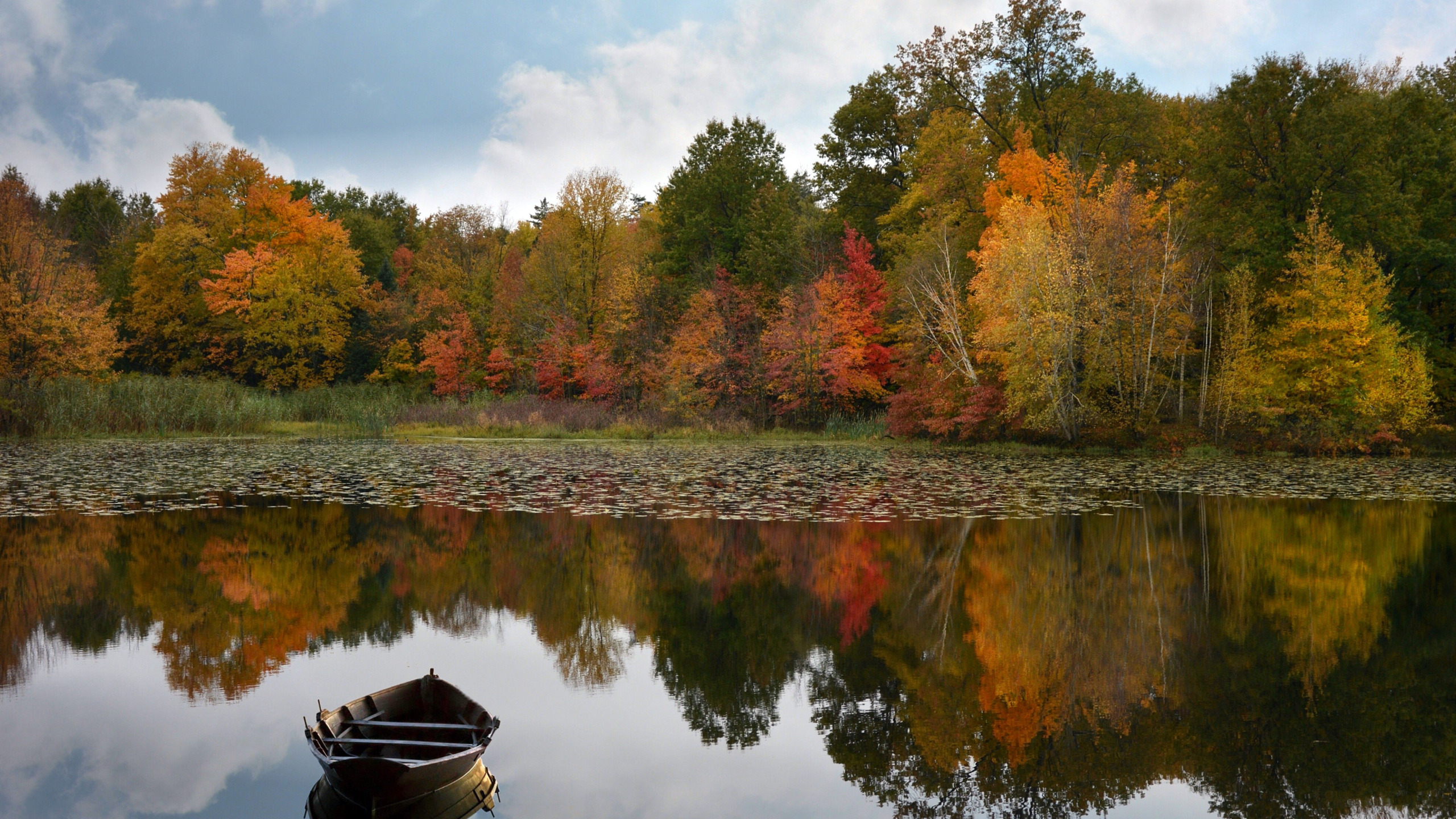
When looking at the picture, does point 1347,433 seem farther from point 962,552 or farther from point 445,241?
point 445,241

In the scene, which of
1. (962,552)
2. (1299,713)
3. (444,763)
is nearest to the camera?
(444,763)

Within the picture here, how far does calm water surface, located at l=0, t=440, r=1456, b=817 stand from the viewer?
4781 millimetres

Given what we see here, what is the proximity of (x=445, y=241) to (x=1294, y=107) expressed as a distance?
44878 mm

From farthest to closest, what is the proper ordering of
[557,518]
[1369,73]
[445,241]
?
[445,241]
[1369,73]
[557,518]

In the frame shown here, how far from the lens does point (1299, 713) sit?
557 cm

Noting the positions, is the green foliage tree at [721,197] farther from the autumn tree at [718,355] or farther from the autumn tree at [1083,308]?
the autumn tree at [1083,308]

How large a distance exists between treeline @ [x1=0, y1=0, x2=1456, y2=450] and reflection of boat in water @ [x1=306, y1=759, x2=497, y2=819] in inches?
895

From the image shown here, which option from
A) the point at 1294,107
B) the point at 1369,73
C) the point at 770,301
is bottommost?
the point at 770,301

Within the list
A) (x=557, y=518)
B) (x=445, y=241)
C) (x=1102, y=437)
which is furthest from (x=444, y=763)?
(x=445, y=241)

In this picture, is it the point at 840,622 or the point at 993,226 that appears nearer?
the point at 840,622

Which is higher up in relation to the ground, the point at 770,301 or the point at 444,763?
the point at 770,301

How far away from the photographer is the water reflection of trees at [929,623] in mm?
4984

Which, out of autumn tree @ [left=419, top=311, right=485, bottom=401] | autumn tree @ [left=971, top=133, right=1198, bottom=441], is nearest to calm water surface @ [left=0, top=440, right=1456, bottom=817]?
autumn tree @ [left=971, top=133, right=1198, bottom=441]

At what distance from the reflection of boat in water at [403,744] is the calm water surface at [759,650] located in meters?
0.39
